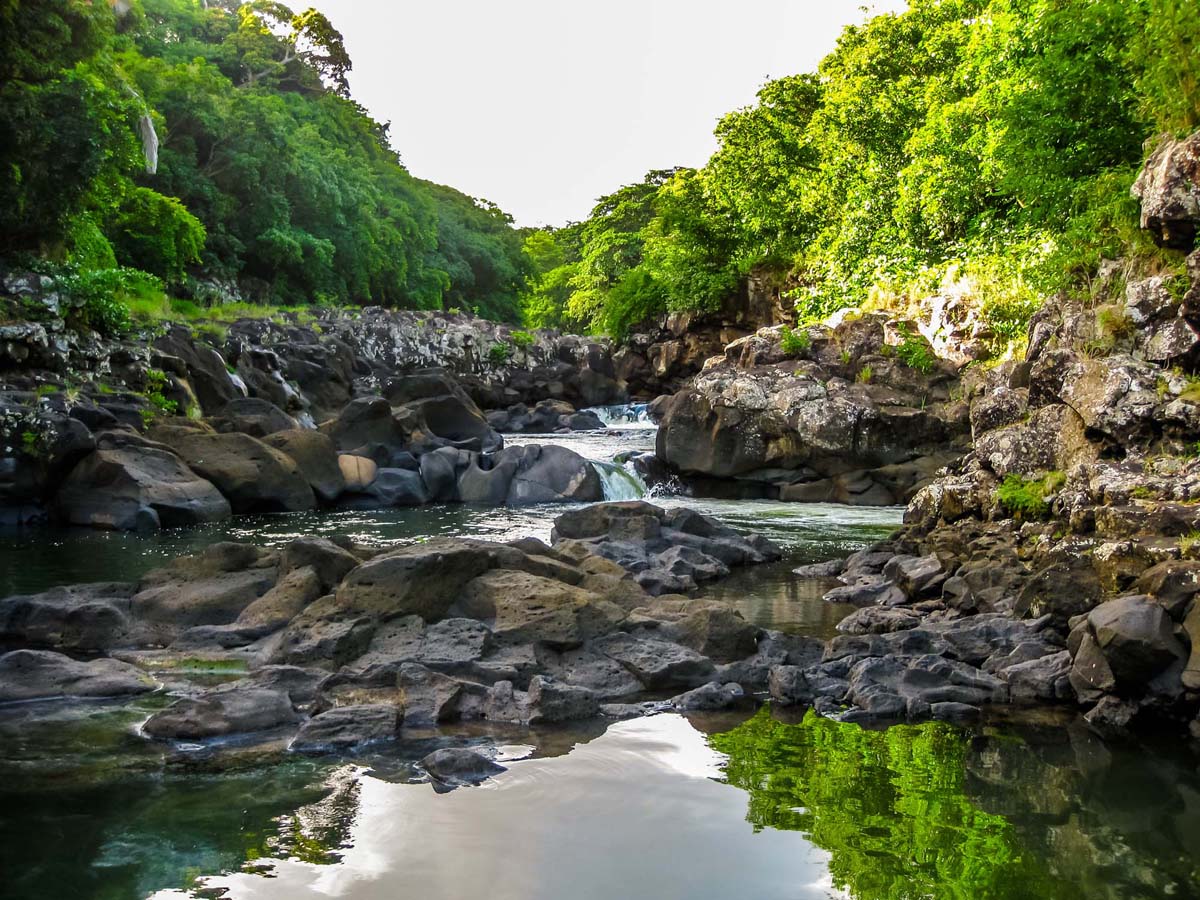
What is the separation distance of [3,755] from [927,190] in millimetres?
22536

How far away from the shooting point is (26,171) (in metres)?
22.3

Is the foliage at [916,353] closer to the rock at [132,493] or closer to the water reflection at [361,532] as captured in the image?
the water reflection at [361,532]

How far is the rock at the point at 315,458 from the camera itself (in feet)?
66.0

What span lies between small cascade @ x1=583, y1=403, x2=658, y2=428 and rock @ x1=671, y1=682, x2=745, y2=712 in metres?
25.9

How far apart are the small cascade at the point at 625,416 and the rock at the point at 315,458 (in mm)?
14829

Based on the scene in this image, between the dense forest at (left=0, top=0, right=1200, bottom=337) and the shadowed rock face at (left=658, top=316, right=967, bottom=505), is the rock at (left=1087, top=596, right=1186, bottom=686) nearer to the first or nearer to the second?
the dense forest at (left=0, top=0, right=1200, bottom=337)

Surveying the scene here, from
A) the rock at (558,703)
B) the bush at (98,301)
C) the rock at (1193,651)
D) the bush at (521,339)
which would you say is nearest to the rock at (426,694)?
the rock at (558,703)

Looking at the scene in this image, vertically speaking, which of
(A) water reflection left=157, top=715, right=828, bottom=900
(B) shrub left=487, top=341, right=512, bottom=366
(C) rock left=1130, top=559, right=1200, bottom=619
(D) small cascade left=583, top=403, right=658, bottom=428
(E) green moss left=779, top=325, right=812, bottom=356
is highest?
(B) shrub left=487, top=341, right=512, bottom=366

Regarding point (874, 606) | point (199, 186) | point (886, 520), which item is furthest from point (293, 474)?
point (199, 186)

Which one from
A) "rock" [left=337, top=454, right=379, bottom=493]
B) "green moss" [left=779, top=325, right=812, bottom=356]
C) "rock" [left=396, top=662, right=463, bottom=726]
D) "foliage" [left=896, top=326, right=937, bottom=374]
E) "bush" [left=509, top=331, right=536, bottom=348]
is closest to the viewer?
"rock" [left=396, top=662, right=463, bottom=726]

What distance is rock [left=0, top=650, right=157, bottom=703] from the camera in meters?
7.57

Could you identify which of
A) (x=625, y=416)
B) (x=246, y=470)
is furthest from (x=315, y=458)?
(x=625, y=416)

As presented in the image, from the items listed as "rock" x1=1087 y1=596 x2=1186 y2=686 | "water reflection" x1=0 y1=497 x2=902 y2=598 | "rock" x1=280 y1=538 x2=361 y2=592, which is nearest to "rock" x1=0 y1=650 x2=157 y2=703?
"rock" x1=280 y1=538 x2=361 y2=592

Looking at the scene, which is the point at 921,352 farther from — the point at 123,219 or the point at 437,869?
the point at 123,219
